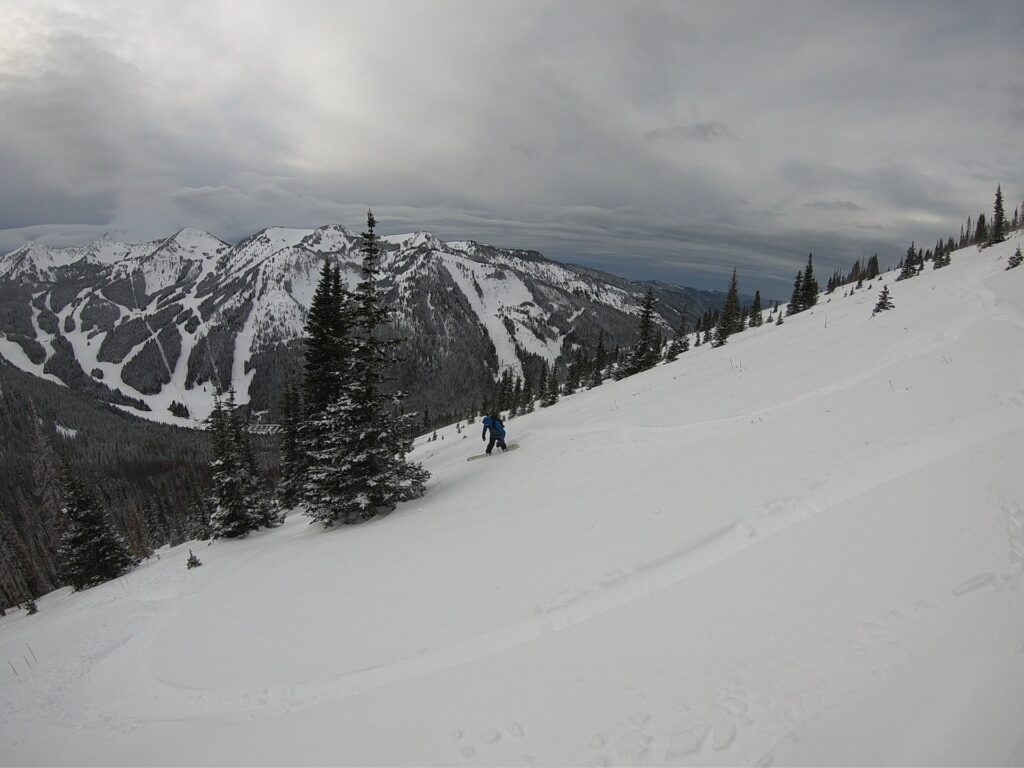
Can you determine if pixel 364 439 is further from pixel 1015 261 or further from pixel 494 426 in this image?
pixel 1015 261

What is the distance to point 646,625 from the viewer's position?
540cm

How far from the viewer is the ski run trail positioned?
389 cm

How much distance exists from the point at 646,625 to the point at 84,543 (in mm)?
→ 37446

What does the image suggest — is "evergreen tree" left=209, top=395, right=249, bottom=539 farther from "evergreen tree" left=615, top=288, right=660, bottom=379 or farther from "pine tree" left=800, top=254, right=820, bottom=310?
"pine tree" left=800, top=254, right=820, bottom=310

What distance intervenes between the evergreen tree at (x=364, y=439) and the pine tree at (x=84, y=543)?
77.2 ft

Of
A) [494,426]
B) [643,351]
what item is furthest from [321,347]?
[643,351]

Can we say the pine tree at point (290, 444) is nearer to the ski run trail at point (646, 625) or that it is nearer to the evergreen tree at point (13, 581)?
the ski run trail at point (646, 625)

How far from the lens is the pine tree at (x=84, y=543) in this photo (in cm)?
2744


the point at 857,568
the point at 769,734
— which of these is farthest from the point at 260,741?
the point at 857,568

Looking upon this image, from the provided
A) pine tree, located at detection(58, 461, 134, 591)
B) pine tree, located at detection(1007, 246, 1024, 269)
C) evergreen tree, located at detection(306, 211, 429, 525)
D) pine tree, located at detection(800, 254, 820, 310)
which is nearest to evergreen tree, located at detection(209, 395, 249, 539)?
evergreen tree, located at detection(306, 211, 429, 525)

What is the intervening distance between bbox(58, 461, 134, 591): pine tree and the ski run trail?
69.1 feet

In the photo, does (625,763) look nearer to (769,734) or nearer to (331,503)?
(769,734)

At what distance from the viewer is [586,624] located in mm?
5699

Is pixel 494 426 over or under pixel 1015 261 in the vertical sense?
under
